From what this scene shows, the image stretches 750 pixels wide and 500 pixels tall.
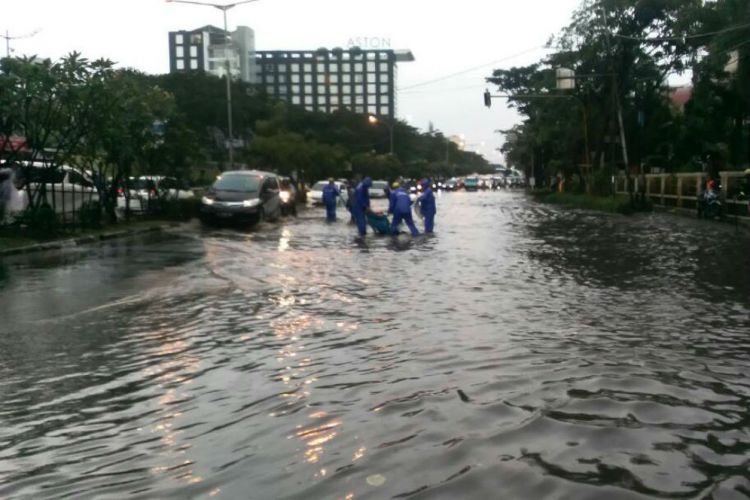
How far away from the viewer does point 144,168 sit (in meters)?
26.9

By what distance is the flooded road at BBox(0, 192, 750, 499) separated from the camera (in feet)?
13.9

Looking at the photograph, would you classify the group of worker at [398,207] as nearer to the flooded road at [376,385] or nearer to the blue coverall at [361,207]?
the blue coverall at [361,207]

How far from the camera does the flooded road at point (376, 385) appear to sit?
4.22 m

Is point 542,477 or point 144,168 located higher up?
point 144,168

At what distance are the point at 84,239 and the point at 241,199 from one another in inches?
251


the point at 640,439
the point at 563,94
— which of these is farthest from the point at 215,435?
the point at 563,94

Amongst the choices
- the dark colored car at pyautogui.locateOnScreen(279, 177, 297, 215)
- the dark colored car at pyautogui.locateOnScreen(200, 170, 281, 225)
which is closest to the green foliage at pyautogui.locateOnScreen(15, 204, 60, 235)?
the dark colored car at pyautogui.locateOnScreen(200, 170, 281, 225)

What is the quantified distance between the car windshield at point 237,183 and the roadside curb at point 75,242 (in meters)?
2.70

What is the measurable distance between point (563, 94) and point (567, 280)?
40506 millimetres

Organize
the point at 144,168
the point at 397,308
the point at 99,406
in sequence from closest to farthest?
the point at 99,406, the point at 397,308, the point at 144,168

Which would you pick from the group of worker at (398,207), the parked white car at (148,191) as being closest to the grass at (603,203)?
the group of worker at (398,207)

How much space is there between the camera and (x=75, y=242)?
1934 cm

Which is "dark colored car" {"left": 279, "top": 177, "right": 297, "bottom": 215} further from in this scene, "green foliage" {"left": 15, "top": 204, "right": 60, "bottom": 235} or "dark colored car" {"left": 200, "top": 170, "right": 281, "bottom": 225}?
"green foliage" {"left": 15, "top": 204, "right": 60, "bottom": 235}

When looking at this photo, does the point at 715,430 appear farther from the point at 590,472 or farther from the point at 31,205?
the point at 31,205
